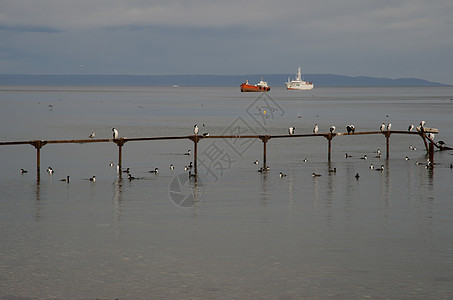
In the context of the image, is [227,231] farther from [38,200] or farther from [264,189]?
[38,200]

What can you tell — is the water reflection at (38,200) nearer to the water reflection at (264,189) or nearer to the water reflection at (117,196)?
the water reflection at (117,196)

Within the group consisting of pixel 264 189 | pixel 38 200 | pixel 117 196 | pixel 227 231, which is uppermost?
pixel 264 189

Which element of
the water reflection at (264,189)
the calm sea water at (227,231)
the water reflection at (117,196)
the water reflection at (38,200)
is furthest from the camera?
the water reflection at (264,189)

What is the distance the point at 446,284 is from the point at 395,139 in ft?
162

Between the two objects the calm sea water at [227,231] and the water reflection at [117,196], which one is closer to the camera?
the calm sea water at [227,231]

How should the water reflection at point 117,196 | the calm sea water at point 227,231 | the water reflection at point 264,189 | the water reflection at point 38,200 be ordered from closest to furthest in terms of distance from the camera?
1. the calm sea water at point 227,231
2. the water reflection at point 38,200
3. the water reflection at point 117,196
4. the water reflection at point 264,189

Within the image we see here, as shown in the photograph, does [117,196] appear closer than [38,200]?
No

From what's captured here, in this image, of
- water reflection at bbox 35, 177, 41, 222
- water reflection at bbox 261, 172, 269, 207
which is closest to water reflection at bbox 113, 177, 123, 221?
water reflection at bbox 35, 177, 41, 222

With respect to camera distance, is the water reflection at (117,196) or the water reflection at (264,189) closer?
the water reflection at (117,196)

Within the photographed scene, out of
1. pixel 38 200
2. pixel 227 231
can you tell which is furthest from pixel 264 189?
pixel 38 200

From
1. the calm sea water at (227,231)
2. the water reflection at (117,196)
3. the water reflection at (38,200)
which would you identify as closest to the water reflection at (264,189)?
the calm sea water at (227,231)

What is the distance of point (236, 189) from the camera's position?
110 ft

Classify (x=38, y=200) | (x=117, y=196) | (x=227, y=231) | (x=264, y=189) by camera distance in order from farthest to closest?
1. (x=264, y=189)
2. (x=117, y=196)
3. (x=38, y=200)
4. (x=227, y=231)

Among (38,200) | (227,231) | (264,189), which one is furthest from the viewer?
(264,189)
